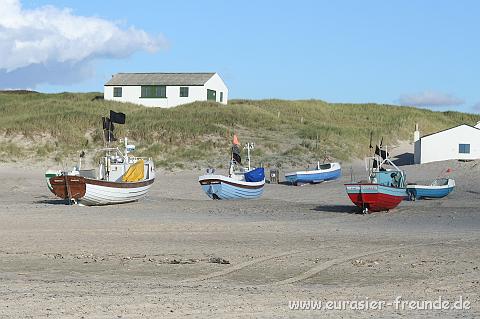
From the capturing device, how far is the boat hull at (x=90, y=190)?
101 feet

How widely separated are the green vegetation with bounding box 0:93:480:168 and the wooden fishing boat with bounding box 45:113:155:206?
50.6ft

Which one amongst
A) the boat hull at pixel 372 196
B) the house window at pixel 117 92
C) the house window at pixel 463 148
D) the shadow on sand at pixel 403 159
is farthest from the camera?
the house window at pixel 117 92

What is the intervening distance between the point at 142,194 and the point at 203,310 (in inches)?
901

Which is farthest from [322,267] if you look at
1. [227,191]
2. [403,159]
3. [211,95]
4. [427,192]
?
[211,95]

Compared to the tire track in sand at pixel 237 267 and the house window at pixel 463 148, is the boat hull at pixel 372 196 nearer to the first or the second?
the tire track in sand at pixel 237 267

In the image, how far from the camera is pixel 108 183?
1233 inches

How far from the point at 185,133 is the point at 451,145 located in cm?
1731

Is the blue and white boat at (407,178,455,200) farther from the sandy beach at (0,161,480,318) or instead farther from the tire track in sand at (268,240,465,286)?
the tire track in sand at (268,240,465,286)

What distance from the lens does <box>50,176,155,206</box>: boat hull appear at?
101 feet

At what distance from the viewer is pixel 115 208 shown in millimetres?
30859

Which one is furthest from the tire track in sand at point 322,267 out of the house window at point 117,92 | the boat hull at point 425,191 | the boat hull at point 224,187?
the house window at point 117,92

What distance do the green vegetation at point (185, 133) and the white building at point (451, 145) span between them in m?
5.31

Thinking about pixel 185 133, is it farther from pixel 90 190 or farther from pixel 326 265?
pixel 326 265

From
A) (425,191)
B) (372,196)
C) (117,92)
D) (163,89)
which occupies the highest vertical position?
(163,89)
